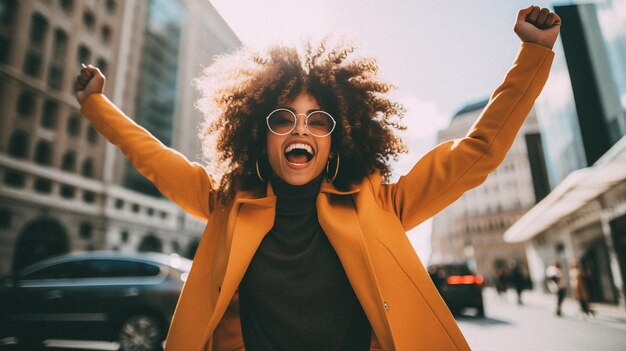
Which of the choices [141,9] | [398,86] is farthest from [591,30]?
[141,9]

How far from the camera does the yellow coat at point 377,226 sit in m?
1.49

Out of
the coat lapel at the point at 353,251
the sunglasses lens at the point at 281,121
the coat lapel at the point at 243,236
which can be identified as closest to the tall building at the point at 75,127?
the sunglasses lens at the point at 281,121

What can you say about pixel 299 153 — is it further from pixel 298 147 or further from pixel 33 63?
pixel 33 63

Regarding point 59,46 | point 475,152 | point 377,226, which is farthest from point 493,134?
point 59,46

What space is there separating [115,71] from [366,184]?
118 ft

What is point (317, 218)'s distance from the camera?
1815mm

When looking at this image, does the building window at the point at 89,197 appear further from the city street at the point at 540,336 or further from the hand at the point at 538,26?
the hand at the point at 538,26

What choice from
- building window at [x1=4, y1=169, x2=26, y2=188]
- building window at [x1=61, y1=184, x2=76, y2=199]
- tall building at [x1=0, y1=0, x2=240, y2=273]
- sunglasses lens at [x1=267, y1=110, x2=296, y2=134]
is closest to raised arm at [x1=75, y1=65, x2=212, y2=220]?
sunglasses lens at [x1=267, y1=110, x2=296, y2=134]

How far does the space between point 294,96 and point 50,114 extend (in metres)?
30.3

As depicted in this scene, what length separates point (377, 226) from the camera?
1638 mm

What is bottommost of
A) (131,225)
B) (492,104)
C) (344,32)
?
(492,104)

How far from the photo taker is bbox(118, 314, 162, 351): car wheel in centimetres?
580

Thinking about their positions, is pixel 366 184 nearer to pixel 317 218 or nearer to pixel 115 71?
pixel 317 218

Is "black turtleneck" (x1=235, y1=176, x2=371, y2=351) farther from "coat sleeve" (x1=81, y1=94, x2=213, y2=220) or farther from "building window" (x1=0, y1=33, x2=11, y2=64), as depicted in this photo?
"building window" (x1=0, y1=33, x2=11, y2=64)
